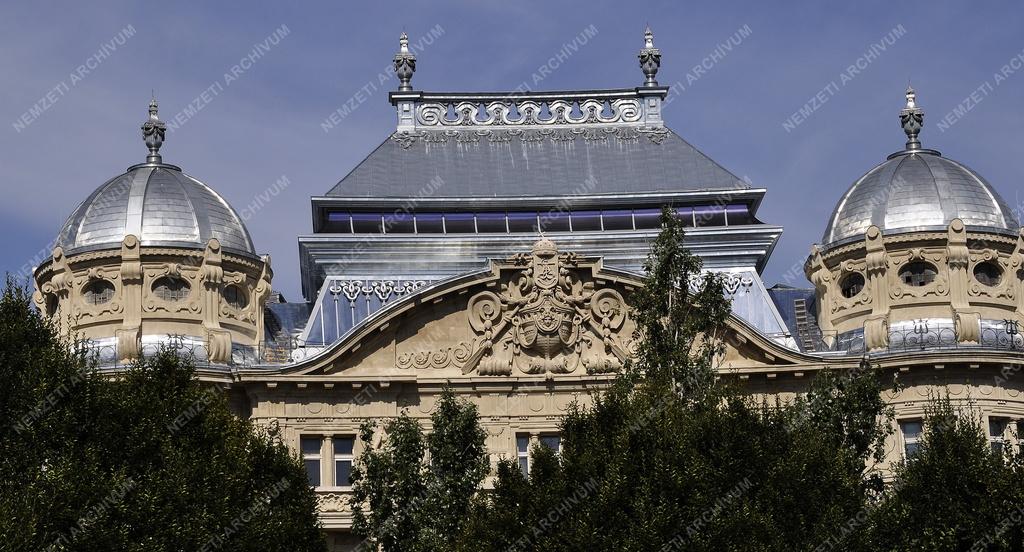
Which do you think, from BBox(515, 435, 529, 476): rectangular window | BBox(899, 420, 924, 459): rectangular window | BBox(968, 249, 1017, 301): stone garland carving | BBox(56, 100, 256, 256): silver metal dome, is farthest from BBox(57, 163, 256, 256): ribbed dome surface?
BBox(968, 249, 1017, 301): stone garland carving

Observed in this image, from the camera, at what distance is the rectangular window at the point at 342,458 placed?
72438mm

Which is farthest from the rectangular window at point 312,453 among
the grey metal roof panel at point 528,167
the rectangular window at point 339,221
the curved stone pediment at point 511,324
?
the grey metal roof panel at point 528,167

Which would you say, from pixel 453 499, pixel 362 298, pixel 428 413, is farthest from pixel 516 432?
pixel 453 499

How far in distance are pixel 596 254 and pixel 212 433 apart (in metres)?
20.3

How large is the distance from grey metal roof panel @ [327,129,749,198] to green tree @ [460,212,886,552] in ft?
61.6

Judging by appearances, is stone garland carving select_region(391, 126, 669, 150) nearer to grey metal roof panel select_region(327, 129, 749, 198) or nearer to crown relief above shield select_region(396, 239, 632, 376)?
grey metal roof panel select_region(327, 129, 749, 198)

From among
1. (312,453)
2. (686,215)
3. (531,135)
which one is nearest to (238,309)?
(312,453)

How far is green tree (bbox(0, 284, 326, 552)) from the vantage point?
5688 cm

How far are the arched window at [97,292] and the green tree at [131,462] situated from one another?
9766 mm

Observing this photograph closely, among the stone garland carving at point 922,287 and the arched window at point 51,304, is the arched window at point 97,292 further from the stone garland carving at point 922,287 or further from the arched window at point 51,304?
the stone garland carving at point 922,287

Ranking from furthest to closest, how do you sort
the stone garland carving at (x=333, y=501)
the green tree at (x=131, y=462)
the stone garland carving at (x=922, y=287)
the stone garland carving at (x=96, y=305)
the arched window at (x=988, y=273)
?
the arched window at (x=988, y=273) < the stone garland carving at (x=922, y=287) < the stone garland carving at (x=96, y=305) < the stone garland carving at (x=333, y=501) < the green tree at (x=131, y=462)

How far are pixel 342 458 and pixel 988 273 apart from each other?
2074 cm

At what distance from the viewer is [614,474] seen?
5672 centimetres

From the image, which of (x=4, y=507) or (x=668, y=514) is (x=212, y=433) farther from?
(x=668, y=514)
